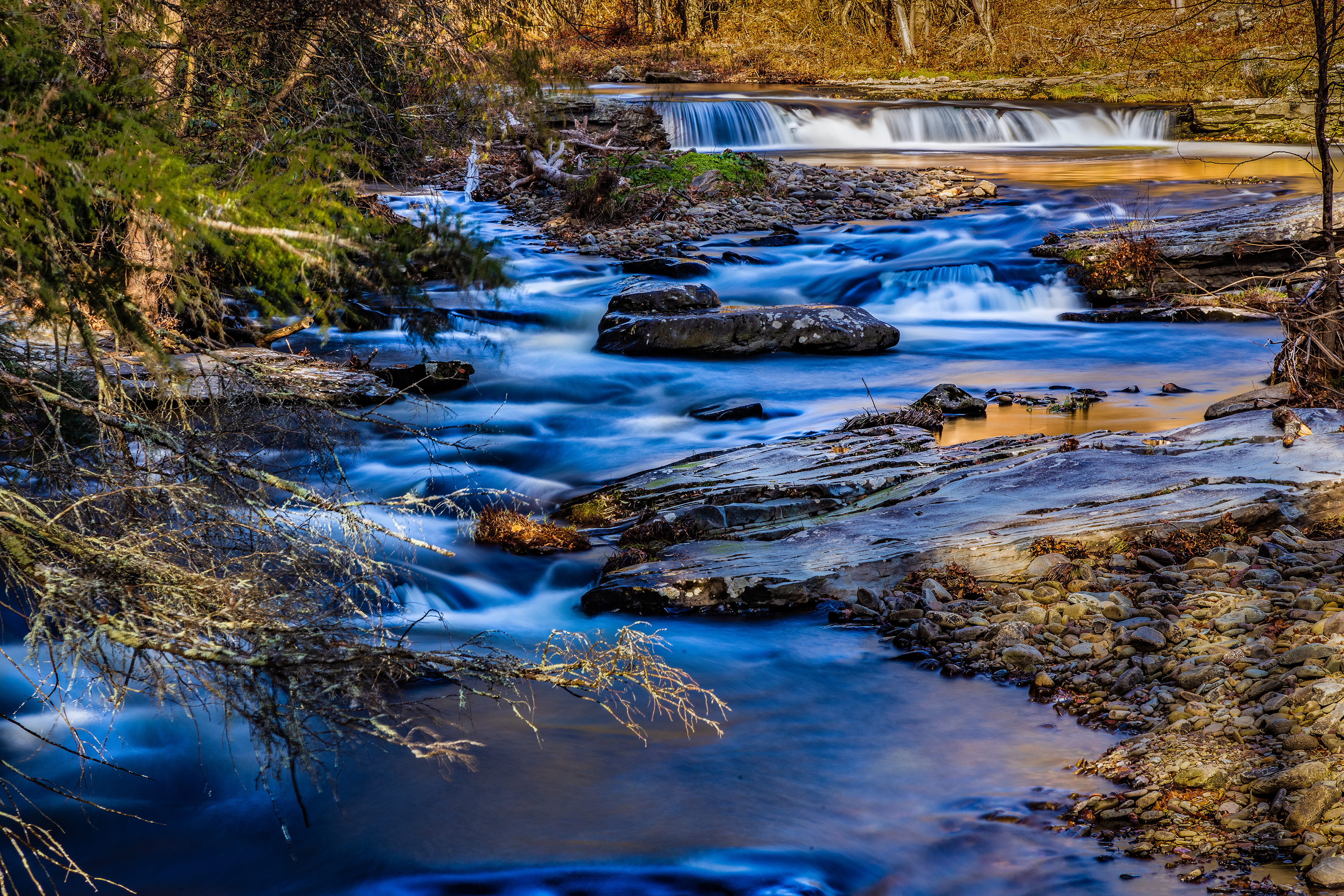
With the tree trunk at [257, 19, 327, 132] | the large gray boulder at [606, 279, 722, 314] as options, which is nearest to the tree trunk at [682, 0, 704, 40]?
the large gray boulder at [606, 279, 722, 314]

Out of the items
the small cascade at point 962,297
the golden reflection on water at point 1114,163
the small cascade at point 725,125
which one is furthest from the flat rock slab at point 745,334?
the small cascade at point 725,125

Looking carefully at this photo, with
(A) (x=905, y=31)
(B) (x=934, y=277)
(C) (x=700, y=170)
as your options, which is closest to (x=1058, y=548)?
(B) (x=934, y=277)

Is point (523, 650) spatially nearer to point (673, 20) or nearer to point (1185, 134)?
point (1185, 134)

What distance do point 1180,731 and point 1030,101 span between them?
30.2 meters

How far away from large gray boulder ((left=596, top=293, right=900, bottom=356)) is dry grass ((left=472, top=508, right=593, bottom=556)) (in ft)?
18.9

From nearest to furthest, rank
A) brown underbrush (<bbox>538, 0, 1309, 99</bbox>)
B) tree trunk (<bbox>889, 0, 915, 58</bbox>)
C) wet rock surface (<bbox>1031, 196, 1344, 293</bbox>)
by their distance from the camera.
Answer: wet rock surface (<bbox>1031, 196, 1344, 293</bbox>) → brown underbrush (<bbox>538, 0, 1309, 99</bbox>) → tree trunk (<bbox>889, 0, 915, 58</bbox>)

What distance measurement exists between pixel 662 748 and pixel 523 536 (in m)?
3.23

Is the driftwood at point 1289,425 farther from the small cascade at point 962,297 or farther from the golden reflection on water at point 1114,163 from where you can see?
the golden reflection on water at point 1114,163

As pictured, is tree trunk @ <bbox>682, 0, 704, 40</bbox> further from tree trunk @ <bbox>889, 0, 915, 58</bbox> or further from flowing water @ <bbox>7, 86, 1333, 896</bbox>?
flowing water @ <bbox>7, 86, 1333, 896</bbox>

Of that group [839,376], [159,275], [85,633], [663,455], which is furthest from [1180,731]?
[839,376]

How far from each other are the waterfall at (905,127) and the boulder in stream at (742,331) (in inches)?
544

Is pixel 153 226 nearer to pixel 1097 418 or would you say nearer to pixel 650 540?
pixel 650 540

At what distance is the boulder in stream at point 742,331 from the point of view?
14117mm

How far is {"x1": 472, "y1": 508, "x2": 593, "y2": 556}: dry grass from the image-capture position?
333 inches
